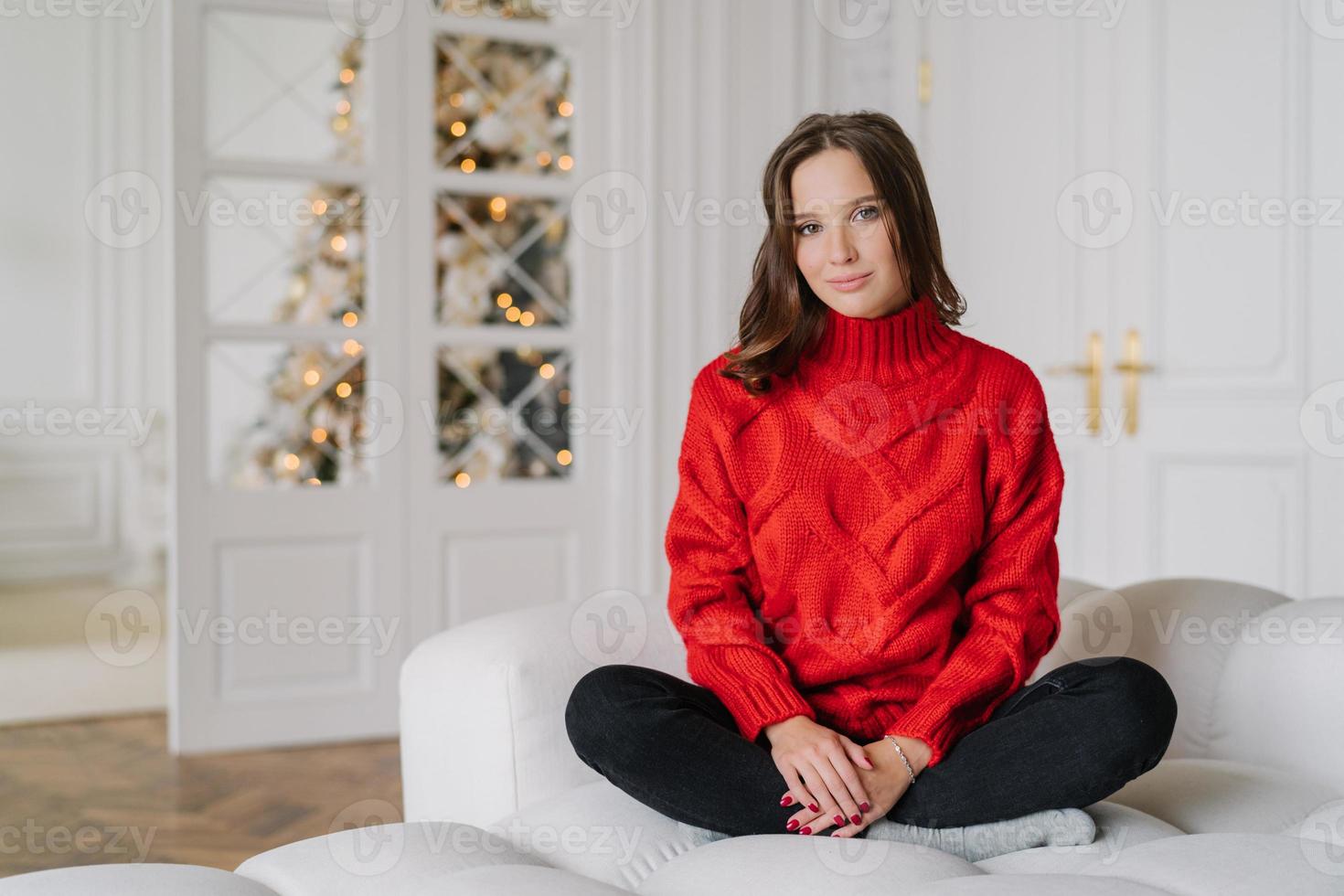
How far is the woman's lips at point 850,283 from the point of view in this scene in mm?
1464

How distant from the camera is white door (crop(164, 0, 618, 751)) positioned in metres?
2.90

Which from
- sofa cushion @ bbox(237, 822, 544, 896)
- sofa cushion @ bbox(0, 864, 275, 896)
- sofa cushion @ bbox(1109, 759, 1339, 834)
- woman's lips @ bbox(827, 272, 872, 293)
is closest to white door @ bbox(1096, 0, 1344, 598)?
sofa cushion @ bbox(1109, 759, 1339, 834)

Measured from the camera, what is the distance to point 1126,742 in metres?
1.21

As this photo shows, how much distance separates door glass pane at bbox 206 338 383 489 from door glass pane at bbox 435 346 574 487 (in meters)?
0.20

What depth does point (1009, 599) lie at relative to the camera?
4.64ft

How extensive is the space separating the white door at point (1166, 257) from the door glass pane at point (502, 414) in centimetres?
117

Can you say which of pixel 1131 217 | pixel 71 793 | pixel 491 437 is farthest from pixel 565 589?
pixel 1131 217

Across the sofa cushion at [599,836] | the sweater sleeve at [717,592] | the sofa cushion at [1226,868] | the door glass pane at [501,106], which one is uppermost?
the door glass pane at [501,106]

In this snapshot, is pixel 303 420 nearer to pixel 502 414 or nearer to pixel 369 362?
pixel 369 362

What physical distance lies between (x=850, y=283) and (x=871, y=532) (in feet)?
0.98

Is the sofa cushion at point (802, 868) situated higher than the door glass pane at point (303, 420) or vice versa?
the door glass pane at point (303, 420)

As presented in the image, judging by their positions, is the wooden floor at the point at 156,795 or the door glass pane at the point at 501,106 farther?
the door glass pane at the point at 501,106

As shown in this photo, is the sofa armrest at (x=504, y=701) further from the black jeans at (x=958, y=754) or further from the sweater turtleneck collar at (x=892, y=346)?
the sweater turtleneck collar at (x=892, y=346)

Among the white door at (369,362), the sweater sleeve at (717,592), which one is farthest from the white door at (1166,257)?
the sweater sleeve at (717,592)
